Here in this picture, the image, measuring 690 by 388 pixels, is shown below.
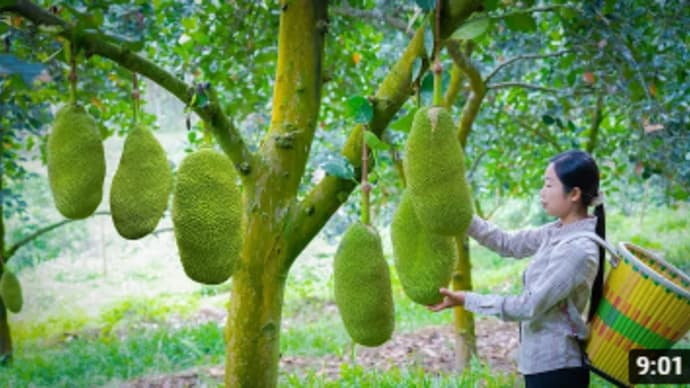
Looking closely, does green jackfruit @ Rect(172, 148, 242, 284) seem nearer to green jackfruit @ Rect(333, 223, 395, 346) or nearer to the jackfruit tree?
the jackfruit tree

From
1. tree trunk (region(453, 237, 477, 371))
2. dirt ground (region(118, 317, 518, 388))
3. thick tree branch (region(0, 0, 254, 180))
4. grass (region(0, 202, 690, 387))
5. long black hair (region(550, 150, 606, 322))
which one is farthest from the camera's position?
grass (region(0, 202, 690, 387))

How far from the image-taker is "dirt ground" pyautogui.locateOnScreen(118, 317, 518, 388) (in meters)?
3.04

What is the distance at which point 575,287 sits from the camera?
1530 millimetres

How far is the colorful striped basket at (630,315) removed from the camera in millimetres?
1455

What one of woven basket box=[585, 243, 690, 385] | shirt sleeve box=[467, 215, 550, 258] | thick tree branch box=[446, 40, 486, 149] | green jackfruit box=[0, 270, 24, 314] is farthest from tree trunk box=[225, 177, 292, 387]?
green jackfruit box=[0, 270, 24, 314]

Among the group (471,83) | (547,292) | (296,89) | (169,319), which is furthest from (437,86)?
(169,319)

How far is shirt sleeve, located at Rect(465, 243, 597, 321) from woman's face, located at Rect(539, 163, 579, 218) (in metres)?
0.13

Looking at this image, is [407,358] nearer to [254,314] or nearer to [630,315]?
[630,315]

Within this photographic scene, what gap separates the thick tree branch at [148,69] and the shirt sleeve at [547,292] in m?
0.69

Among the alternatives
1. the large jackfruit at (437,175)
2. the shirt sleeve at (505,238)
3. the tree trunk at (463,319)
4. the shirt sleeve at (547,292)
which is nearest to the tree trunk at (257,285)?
the large jackfruit at (437,175)

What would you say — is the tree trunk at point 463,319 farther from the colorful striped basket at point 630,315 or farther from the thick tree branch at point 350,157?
the thick tree branch at point 350,157

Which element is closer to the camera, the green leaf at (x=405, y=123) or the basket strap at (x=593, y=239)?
the green leaf at (x=405, y=123)

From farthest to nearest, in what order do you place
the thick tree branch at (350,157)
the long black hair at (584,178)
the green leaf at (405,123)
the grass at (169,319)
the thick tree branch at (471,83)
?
the grass at (169,319), the thick tree branch at (471,83), the long black hair at (584,178), the thick tree branch at (350,157), the green leaf at (405,123)

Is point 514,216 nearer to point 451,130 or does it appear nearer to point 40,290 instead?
point 40,290
